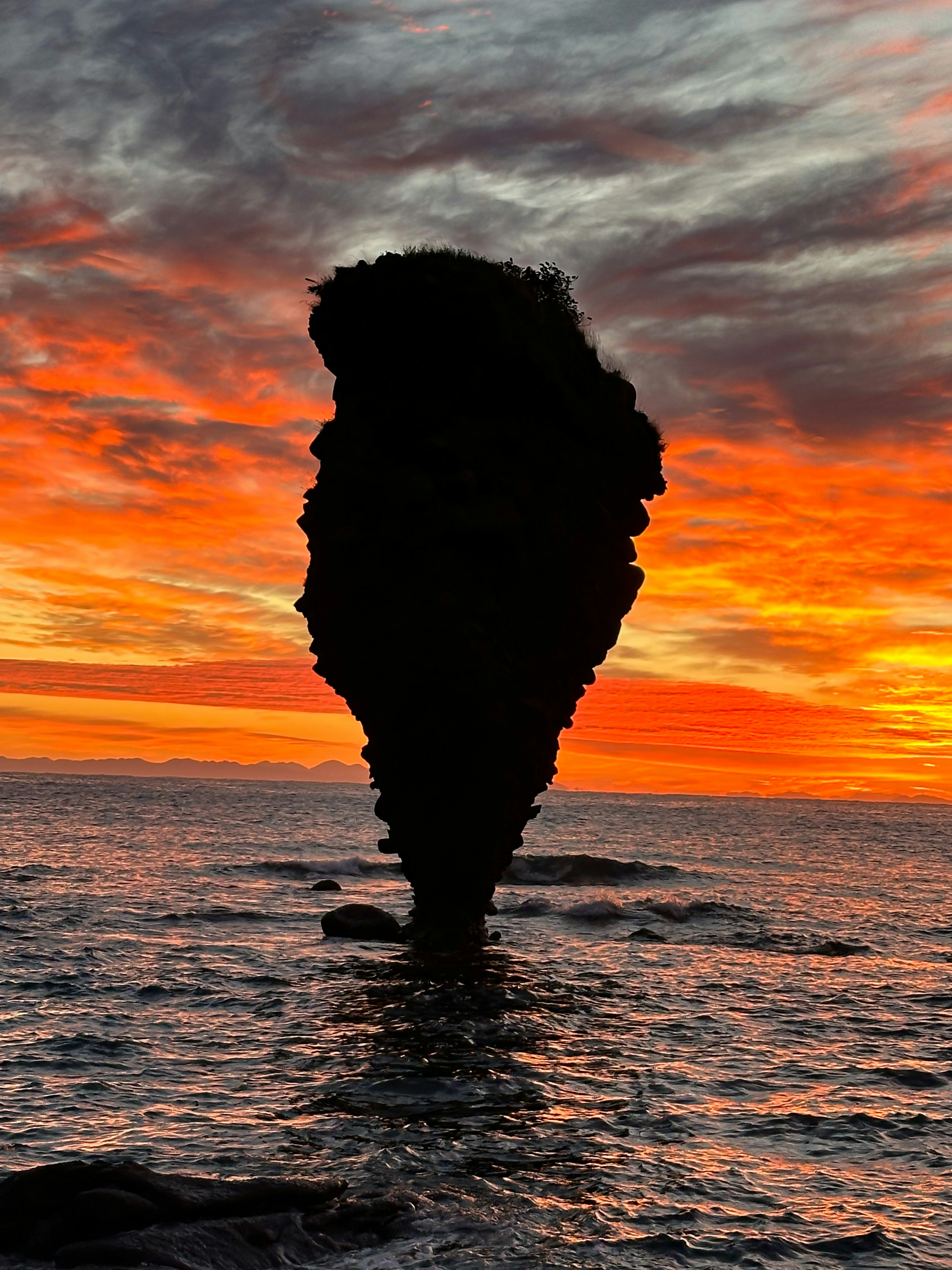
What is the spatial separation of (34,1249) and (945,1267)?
10235 millimetres

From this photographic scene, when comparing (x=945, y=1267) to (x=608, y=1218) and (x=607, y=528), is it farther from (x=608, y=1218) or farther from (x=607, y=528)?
(x=607, y=528)

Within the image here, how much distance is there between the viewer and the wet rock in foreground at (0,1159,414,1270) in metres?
11.3

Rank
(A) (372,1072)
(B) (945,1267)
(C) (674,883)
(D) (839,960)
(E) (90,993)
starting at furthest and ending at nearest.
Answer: (C) (674,883), (D) (839,960), (E) (90,993), (A) (372,1072), (B) (945,1267)

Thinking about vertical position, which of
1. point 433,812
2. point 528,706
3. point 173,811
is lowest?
point 173,811

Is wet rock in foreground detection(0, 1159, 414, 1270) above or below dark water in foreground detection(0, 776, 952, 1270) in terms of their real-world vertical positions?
above

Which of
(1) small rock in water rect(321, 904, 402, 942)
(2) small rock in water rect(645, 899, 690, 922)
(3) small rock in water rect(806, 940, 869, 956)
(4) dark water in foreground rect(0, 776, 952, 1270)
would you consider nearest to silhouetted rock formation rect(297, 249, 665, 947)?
(1) small rock in water rect(321, 904, 402, 942)

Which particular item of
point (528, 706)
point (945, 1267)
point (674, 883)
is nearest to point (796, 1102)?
point (945, 1267)

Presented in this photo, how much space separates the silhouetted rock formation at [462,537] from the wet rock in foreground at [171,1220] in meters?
19.0

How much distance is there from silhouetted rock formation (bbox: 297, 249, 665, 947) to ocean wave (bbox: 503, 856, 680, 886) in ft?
78.2

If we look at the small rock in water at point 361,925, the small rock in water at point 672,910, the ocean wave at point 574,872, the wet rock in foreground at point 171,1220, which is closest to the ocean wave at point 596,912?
the small rock in water at point 672,910

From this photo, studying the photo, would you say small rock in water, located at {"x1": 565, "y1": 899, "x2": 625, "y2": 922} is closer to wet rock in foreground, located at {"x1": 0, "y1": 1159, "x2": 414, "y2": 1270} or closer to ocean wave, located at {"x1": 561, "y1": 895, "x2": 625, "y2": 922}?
ocean wave, located at {"x1": 561, "y1": 895, "x2": 625, "y2": 922}

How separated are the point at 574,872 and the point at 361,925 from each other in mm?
25143

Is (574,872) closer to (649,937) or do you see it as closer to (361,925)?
(649,937)

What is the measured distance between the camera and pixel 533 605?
1286 inches
